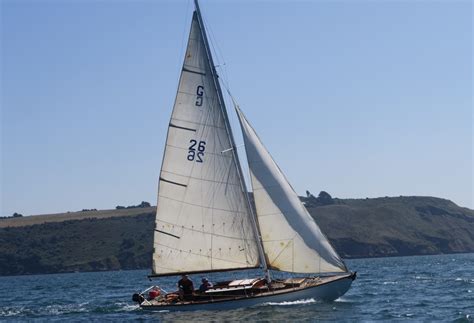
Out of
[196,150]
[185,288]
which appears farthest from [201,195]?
[185,288]

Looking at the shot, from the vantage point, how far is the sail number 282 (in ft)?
152

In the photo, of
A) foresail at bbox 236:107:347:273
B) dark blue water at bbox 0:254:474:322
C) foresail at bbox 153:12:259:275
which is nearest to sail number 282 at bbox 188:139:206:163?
foresail at bbox 153:12:259:275

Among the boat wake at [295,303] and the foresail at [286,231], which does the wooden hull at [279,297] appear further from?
the foresail at [286,231]

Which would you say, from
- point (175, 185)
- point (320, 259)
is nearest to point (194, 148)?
point (175, 185)

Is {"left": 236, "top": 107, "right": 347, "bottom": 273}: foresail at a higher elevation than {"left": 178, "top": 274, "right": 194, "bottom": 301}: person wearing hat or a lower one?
higher

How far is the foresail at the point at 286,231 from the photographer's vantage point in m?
45.8

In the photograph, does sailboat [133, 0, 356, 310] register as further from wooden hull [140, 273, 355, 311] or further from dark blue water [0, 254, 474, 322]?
dark blue water [0, 254, 474, 322]

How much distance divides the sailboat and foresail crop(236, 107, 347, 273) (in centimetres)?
5

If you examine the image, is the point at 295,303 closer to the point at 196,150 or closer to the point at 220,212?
the point at 220,212

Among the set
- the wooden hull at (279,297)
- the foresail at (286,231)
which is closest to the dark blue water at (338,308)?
the wooden hull at (279,297)

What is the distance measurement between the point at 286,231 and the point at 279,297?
3.54 m

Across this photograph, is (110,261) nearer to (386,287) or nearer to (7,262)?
(7,262)

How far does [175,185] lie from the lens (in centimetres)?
4625

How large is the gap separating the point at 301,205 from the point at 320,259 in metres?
3.10
